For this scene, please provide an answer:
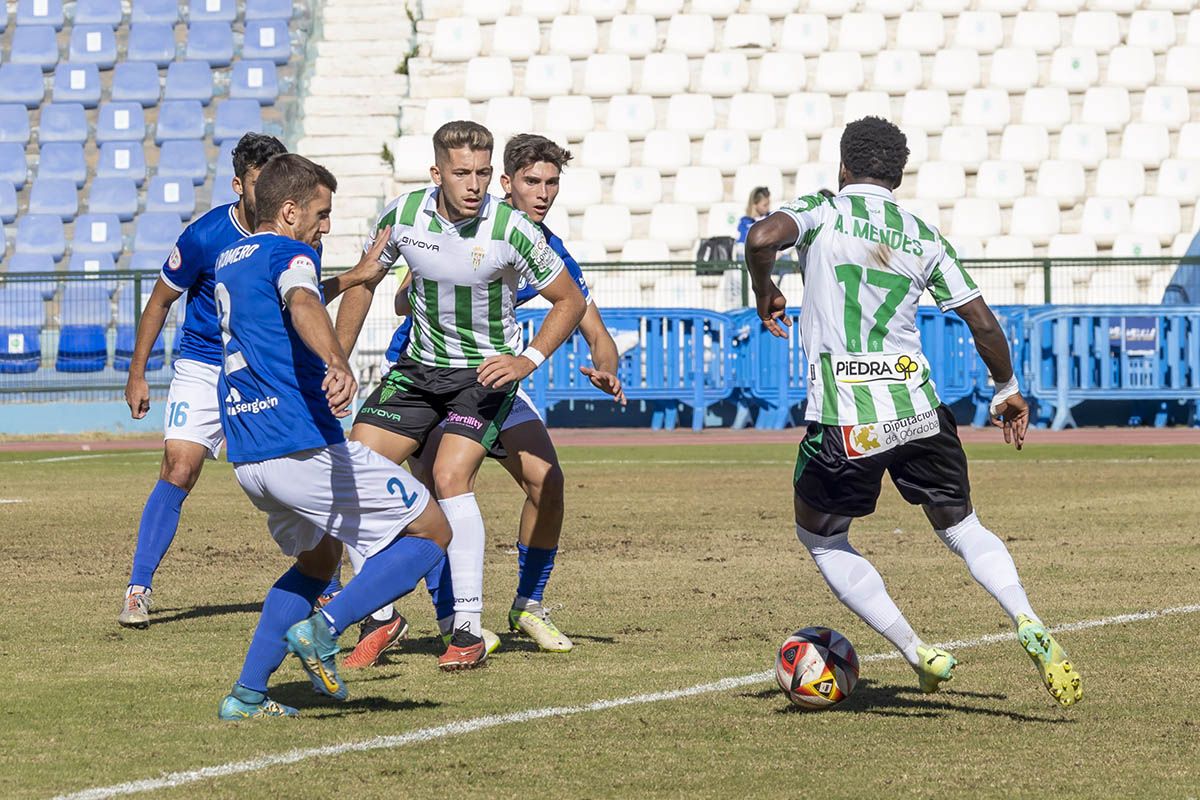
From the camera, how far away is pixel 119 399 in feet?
70.7

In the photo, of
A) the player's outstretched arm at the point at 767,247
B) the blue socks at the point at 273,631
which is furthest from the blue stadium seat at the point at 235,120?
the blue socks at the point at 273,631

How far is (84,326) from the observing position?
21359 millimetres

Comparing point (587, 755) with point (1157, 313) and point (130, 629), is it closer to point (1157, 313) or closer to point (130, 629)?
point (130, 629)

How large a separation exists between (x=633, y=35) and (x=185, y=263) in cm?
1818

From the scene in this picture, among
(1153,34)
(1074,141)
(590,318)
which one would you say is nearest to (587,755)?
(590,318)

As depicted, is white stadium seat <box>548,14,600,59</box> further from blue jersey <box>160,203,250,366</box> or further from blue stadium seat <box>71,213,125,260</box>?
blue jersey <box>160,203,250,366</box>

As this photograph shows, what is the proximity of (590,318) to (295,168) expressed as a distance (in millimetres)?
2475

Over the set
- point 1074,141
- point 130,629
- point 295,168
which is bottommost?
point 130,629

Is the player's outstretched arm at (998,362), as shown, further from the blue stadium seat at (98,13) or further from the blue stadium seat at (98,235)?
the blue stadium seat at (98,13)

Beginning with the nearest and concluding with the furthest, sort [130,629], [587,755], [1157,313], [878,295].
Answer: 1. [587,755]
2. [878,295]
3. [130,629]
4. [1157,313]

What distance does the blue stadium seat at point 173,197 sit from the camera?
24828 millimetres

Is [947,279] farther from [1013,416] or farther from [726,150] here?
[726,150]

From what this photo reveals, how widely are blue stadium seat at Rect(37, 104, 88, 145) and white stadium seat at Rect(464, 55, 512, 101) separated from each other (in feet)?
18.8

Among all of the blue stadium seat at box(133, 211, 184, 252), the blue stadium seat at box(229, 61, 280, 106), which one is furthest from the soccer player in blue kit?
the blue stadium seat at box(229, 61, 280, 106)
